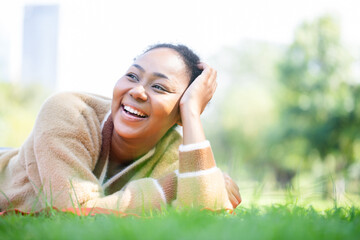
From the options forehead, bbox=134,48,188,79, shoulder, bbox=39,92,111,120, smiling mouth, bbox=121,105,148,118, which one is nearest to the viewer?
shoulder, bbox=39,92,111,120

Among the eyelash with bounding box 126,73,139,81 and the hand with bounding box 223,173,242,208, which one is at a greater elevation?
the eyelash with bounding box 126,73,139,81

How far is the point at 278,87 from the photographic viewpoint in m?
25.5

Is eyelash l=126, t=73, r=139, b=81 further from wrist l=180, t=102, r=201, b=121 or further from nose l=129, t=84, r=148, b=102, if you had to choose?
wrist l=180, t=102, r=201, b=121

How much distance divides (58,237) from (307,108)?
2328 centimetres

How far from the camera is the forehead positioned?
2.93m

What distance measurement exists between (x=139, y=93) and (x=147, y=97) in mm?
97

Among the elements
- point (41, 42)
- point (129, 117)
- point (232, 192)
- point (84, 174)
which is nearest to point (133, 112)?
point (129, 117)

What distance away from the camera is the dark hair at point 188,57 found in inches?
126

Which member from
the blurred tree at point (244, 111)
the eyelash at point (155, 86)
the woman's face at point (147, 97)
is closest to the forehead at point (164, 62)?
the woman's face at point (147, 97)

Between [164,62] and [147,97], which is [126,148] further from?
[164,62]

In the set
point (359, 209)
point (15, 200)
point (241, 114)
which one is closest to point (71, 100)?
point (15, 200)

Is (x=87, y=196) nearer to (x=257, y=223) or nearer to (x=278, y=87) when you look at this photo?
(x=257, y=223)

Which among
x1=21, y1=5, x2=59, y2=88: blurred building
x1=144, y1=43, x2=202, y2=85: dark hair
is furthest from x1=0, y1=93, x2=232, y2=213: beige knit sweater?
x1=21, y1=5, x2=59, y2=88: blurred building

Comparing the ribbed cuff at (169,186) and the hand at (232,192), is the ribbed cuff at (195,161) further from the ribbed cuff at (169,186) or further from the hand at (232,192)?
the hand at (232,192)
